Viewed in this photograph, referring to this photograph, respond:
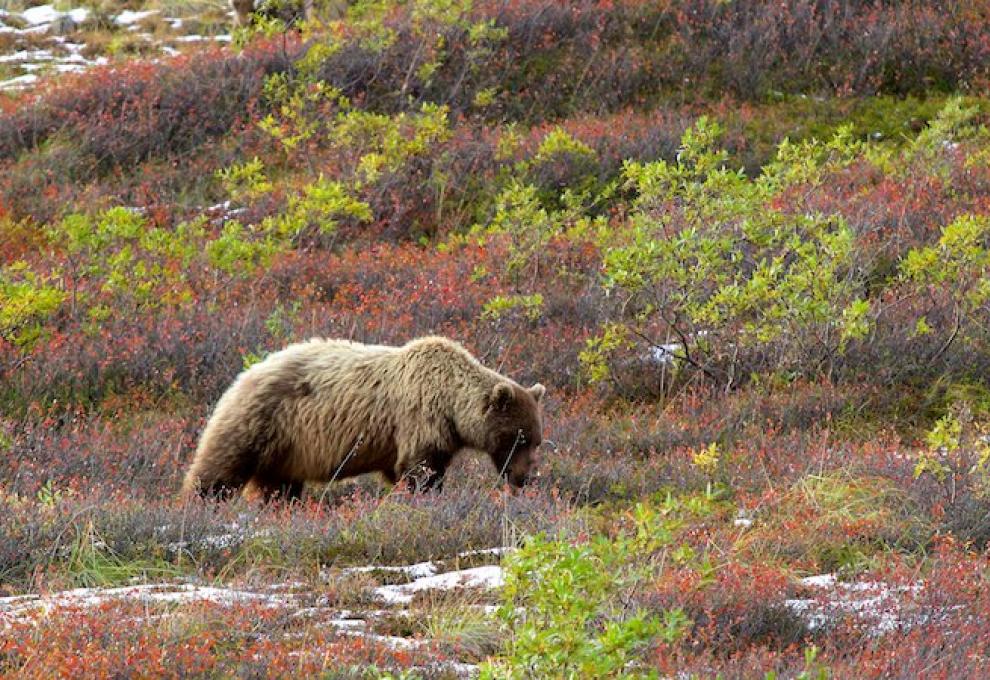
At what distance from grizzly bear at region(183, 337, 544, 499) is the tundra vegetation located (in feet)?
1.21

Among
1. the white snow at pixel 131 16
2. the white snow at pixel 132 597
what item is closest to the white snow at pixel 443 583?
the white snow at pixel 132 597

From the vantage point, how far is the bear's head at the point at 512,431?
28.1ft

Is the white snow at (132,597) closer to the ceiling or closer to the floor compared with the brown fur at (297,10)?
closer to the floor

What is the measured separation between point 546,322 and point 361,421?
3816 millimetres

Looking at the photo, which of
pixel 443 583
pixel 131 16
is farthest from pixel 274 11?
pixel 443 583

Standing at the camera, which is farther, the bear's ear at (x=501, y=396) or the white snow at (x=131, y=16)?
the white snow at (x=131, y=16)

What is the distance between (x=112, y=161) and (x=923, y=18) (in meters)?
10.9

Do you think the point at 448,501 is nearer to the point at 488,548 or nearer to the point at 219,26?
the point at 488,548

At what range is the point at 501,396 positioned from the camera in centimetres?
852

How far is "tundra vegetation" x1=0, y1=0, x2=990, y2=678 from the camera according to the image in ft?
18.5

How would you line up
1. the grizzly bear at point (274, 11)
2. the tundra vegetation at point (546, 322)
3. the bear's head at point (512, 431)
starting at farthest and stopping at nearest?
1. the grizzly bear at point (274, 11)
2. the bear's head at point (512, 431)
3. the tundra vegetation at point (546, 322)

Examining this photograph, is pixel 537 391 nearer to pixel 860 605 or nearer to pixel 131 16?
pixel 860 605

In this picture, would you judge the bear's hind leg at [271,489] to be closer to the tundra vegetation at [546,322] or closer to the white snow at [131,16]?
the tundra vegetation at [546,322]

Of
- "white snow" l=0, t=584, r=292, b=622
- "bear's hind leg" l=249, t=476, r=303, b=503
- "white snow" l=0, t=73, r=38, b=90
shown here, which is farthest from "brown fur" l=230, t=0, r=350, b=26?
"white snow" l=0, t=584, r=292, b=622
